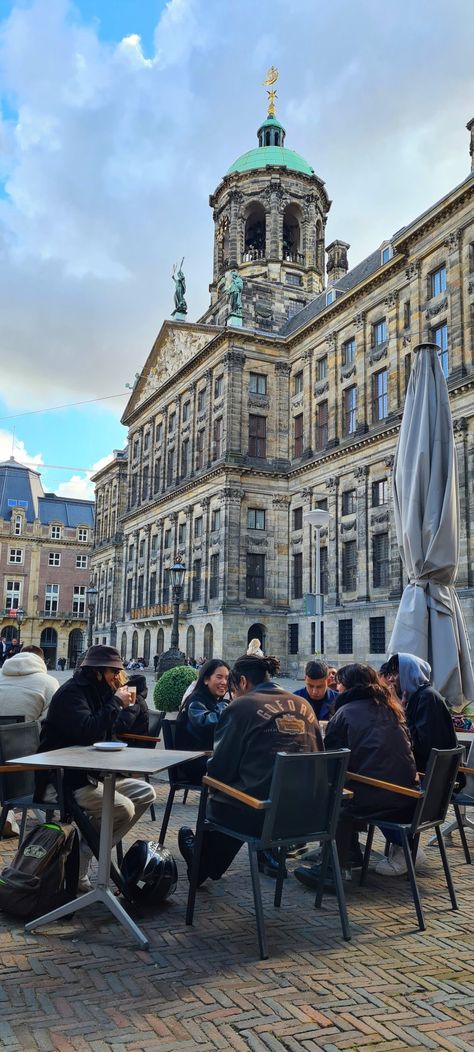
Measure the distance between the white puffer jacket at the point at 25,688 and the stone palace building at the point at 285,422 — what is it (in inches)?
482

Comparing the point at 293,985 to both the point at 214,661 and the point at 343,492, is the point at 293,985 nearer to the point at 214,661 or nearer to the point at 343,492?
the point at 214,661

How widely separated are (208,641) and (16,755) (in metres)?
37.3

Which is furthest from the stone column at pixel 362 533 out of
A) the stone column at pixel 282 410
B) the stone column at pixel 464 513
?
the stone column at pixel 282 410

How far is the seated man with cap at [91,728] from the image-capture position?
5625 mm

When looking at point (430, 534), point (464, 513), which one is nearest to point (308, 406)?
point (464, 513)

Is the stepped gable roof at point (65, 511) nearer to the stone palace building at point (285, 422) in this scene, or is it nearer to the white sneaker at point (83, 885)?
the stone palace building at point (285, 422)

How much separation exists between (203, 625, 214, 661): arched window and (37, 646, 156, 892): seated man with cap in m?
37.3

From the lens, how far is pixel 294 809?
4.92 metres

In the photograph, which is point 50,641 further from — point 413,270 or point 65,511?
point 413,270

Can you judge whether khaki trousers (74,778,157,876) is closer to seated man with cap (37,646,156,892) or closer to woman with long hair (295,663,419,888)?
seated man with cap (37,646,156,892)

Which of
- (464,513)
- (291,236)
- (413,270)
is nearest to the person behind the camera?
(464,513)

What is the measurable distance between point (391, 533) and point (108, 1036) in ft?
105

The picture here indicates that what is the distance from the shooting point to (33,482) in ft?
290

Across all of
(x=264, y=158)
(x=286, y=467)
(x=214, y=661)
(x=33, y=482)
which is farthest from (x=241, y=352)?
(x=33, y=482)
